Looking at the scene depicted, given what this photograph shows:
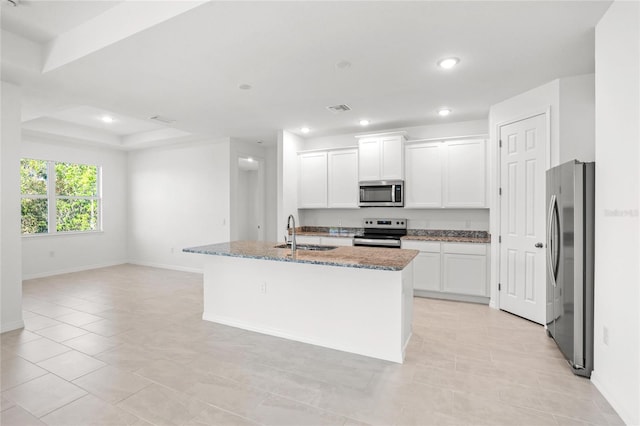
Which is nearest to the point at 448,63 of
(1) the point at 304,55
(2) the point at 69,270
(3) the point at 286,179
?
(1) the point at 304,55

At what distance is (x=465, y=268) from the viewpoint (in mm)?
4352

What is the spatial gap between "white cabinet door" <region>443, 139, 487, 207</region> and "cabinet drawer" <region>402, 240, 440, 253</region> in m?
0.67

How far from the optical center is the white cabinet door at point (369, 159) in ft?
16.6

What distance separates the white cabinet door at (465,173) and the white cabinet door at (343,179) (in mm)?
1455

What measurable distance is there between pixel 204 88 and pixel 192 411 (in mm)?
3129

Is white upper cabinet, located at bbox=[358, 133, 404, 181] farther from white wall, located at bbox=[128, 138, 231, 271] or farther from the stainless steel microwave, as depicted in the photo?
white wall, located at bbox=[128, 138, 231, 271]

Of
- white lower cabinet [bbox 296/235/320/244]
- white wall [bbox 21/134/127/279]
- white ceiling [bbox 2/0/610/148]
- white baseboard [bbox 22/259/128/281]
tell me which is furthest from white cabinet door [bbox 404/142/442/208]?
white baseboard [bbox 22/259/128/281]

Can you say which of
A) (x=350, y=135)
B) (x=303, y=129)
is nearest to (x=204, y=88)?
(x=303, y=129)

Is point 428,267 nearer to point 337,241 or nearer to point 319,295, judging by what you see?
point 337,241

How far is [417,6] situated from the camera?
2096mm

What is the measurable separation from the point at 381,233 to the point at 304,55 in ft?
11.2

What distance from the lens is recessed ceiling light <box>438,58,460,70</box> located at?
2.83 meters

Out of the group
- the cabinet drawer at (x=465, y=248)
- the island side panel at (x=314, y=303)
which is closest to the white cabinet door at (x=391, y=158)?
the cabinet drawer at (x=465, y=248)

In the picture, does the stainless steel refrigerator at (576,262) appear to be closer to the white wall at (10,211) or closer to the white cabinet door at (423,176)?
the white cabinet door at (423,176)
